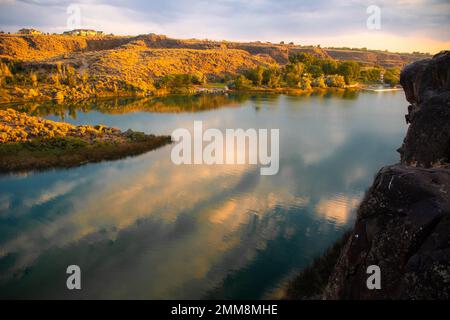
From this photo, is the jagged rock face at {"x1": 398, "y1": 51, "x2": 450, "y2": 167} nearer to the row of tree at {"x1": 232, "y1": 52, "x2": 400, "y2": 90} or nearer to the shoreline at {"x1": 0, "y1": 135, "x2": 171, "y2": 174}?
the shoreline at {"x1": 0, "y1": 135, "x2": 171, "y2": 174}

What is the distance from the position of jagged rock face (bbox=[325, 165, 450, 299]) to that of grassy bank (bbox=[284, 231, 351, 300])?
6.74 m

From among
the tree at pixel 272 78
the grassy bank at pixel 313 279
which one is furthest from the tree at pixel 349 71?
the grassy bank at pixel 313 279

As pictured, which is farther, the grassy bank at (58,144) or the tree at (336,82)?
the tree at (336,82)

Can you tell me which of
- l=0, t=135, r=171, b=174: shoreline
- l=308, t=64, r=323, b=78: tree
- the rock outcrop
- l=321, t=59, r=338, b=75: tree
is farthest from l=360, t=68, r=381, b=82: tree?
the rock outcrop

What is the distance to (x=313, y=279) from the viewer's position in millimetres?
19188

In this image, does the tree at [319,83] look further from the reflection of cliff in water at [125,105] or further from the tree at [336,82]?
the reflection of cliff in water at [125,105]

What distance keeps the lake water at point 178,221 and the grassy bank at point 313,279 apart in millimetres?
720

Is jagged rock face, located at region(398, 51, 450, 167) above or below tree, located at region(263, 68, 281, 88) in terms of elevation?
below

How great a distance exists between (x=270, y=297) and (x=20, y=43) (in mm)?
185992

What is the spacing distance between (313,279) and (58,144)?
34.0m

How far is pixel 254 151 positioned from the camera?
46062 millimetres

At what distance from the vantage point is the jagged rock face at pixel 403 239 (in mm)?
9156

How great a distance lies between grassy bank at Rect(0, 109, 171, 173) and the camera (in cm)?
3800
